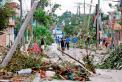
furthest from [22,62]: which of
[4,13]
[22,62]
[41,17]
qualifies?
[41,17]

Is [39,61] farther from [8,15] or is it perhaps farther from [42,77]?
[8,15]

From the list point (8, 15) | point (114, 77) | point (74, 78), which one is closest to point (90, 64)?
point (114, 77)

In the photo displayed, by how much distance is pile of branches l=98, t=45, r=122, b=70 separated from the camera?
2222 cm

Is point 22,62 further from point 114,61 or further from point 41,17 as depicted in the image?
point 41,17

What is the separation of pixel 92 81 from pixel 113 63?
6.26 meters

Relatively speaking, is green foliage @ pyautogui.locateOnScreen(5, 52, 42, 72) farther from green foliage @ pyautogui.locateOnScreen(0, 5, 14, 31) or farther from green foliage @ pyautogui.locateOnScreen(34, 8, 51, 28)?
green foliage @ pyautogui.locateOnScreen(34, 8, 51, 28)

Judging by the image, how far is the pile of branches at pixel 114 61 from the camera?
22223 mm

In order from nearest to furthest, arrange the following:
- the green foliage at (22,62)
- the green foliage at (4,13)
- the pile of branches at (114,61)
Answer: the green foliage at (22,62)
the pile of branches at (114,61)
the green foliage at (4,13)

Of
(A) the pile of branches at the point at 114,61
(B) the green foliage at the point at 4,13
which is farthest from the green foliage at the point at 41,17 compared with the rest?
(A) the pile of branches at the point at 114,61

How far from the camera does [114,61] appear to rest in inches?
888

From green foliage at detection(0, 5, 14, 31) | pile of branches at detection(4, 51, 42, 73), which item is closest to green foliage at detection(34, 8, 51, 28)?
green foliage at detection(0, 5, 14, 31)

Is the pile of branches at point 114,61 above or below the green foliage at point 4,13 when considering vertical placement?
below

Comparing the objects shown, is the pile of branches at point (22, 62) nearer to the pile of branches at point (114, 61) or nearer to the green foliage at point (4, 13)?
the pile of branches at point (114, 61)

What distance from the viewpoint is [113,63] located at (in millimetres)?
22484
